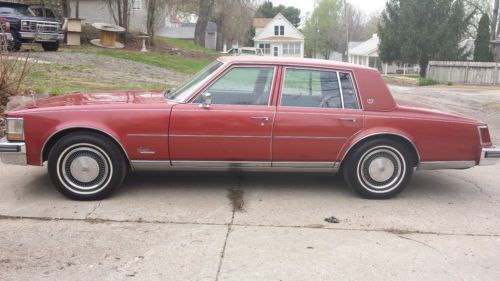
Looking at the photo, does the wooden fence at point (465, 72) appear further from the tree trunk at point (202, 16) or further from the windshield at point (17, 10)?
the windshield at point (17, 10)

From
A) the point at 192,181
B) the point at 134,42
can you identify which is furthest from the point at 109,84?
the point at 134,42

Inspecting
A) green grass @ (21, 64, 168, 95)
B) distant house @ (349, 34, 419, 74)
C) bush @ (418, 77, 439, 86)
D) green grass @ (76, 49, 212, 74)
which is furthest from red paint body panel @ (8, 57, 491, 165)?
distant house @ (349, 34, 419, 74)

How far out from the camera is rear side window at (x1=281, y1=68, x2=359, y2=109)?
5332 mm

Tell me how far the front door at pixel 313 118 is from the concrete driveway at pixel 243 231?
54cm

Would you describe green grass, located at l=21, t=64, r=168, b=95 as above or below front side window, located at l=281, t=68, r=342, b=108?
below

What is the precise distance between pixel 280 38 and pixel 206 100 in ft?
230

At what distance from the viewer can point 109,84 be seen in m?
13.1

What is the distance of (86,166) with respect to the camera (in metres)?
5.02

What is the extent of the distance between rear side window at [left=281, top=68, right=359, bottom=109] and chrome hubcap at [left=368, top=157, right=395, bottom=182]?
64cm

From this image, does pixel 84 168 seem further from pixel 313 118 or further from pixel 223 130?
pixel 313 118

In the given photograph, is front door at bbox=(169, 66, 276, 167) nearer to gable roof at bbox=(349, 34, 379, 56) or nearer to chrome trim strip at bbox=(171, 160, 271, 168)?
chrome trim strip at bbox=(171, 160, 271, 168)

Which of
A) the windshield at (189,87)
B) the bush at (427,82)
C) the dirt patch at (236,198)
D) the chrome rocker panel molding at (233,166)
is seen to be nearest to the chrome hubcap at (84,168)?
the chrome rocker panel molding at (233,166)

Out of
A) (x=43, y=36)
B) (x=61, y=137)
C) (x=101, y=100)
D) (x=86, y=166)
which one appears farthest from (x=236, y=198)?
(x=43, y=36)

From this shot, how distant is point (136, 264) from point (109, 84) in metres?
10.1
